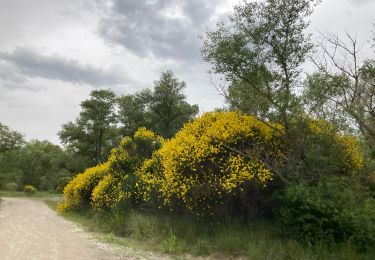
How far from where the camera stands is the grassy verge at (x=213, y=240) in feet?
29.5

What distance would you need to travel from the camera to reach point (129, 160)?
20.2 m

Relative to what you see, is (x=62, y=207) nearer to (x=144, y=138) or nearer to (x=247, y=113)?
(x=144, y=138)

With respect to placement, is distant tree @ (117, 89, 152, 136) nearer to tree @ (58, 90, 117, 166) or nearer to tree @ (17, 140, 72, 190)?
tree @ (58, 90, 117, 166)

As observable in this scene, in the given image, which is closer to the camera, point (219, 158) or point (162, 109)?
point (219, 158)

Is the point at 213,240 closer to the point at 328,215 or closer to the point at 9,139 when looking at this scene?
the point at 328,215

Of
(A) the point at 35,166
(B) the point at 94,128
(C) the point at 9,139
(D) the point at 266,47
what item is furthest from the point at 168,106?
(A) the point at 35,166

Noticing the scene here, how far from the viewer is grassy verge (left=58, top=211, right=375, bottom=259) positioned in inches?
353

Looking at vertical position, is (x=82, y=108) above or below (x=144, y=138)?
above

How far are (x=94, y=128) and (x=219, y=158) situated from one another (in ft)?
124

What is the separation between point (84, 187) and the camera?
78.5 feet

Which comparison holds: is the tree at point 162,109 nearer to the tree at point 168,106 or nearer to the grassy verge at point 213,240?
the tree at point 168,106

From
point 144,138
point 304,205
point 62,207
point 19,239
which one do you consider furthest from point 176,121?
point 304,205

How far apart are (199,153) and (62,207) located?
18.7 m

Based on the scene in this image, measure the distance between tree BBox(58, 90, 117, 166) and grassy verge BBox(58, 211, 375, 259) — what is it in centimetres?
3306
